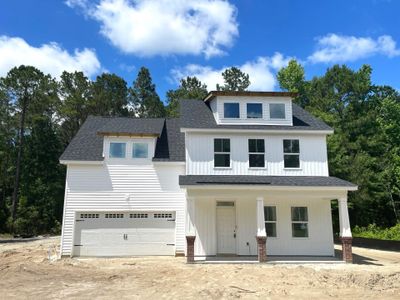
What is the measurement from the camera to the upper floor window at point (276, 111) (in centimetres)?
1847

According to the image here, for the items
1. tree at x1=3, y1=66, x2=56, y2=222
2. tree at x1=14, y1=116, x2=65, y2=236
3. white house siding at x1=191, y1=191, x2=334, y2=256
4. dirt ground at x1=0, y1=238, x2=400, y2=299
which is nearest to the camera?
dirt ground at x1=0, y1=238, x2=400, y2=299

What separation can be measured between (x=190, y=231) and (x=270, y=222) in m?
4.22

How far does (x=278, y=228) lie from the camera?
16.8 meters

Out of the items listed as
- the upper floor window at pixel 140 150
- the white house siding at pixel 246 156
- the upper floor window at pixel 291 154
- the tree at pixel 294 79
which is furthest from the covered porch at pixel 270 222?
the tree at pixel 294 79

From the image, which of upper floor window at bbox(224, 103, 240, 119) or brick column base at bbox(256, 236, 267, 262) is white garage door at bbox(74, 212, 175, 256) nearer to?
brick column base at bbox(256, 236, 267, 262)

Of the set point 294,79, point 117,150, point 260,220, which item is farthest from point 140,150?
point 294,79

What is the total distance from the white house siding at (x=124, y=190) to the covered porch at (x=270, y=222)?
58.2 inches

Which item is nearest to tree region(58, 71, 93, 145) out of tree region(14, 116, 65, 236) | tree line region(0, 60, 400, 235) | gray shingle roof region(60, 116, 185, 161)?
tree line region(0, 60, 400, 235)

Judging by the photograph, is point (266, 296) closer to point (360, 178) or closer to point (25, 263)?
point (25, 263)

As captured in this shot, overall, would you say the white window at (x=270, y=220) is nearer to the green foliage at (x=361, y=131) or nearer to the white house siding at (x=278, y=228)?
the white house siding at (x=278, y=228)

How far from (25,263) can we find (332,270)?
479 inches

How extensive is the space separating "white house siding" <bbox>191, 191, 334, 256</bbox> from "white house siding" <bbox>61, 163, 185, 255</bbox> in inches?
51.1

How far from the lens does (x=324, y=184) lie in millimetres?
15609

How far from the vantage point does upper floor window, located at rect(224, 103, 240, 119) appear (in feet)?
60.3
